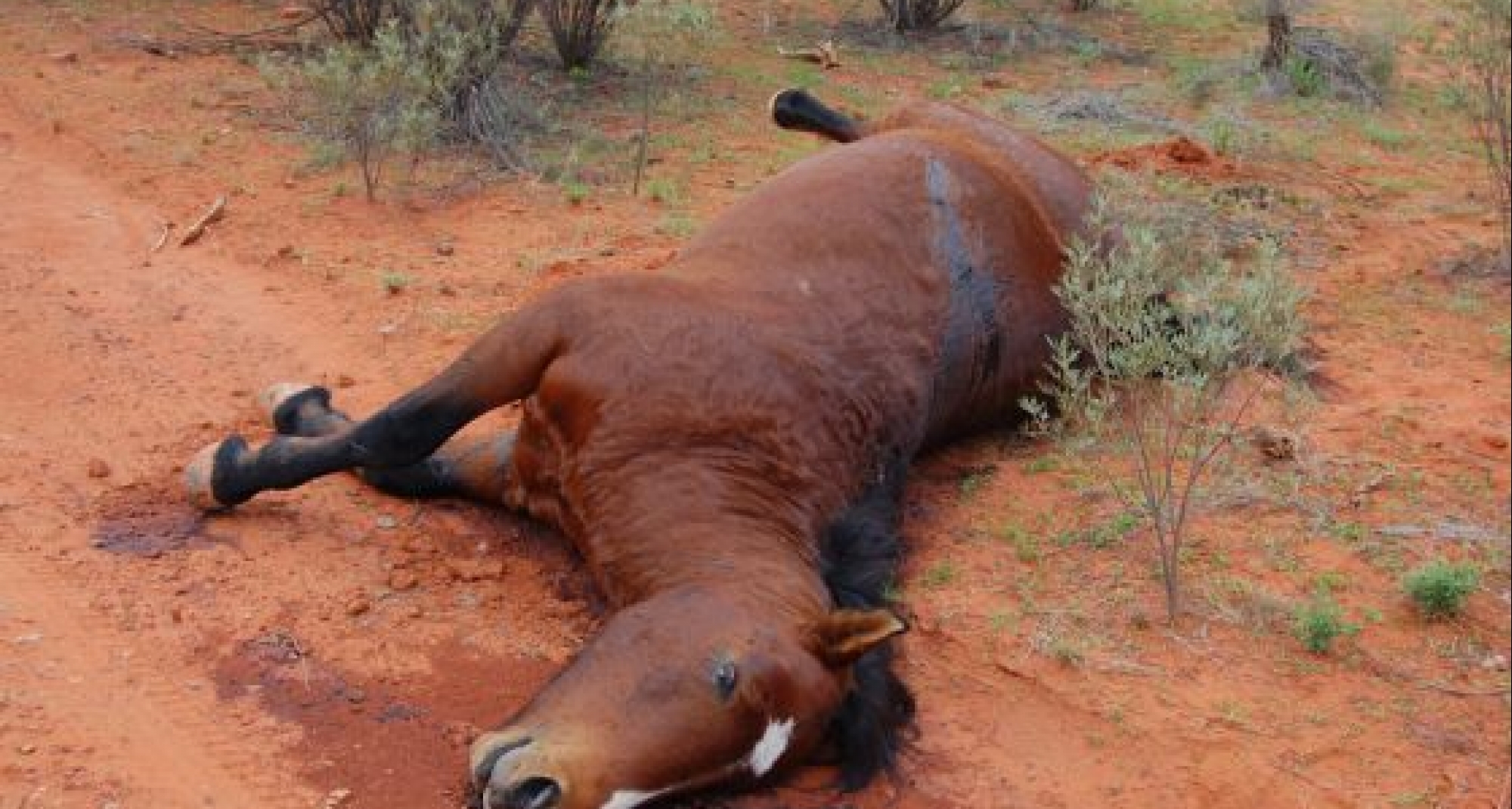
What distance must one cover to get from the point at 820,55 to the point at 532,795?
9.37 metres

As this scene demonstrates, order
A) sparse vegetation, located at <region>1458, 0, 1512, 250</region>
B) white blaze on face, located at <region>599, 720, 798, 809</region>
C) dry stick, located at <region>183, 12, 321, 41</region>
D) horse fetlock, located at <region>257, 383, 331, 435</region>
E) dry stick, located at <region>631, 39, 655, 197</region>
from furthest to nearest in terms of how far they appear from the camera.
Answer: dry stick, located at <region>183, 12, 321, 41</region>, dry stick, located at <region>631, 39, 655, 197</region>, sparse vegetation, located at <region>1458, 0, 1512, 250</region>, horse fetlock, located at <region>257, 383, 331, 435</region>, white blaze on face, located at <region>599, 720, 798, 809</region>

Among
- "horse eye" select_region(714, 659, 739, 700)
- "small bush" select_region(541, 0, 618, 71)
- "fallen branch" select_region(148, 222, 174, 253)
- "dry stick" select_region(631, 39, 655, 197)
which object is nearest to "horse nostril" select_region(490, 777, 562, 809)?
"horse eye" select_region(714, 659, 739, 700)

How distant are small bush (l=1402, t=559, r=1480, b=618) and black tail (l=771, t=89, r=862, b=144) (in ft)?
12.1

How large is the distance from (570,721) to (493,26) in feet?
21.0

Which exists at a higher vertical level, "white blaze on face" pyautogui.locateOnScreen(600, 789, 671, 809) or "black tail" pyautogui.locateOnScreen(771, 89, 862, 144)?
"black tail" pyautogui.locateOnScreen(771, 89, 862, 144)

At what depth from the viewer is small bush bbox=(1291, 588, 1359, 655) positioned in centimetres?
488

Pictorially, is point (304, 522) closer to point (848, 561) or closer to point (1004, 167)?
point (848, 561)

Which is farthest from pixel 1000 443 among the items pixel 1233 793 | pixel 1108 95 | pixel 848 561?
pixel 1108 95

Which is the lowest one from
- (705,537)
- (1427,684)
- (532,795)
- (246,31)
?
(1427,684)

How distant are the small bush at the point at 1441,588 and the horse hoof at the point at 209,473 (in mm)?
3852

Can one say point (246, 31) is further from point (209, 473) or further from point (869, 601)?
point (869, 601)

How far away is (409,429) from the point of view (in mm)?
4906

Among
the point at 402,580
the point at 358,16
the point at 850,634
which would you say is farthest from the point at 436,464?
the point at 358,16

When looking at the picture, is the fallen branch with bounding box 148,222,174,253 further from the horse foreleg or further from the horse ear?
the horse ear
